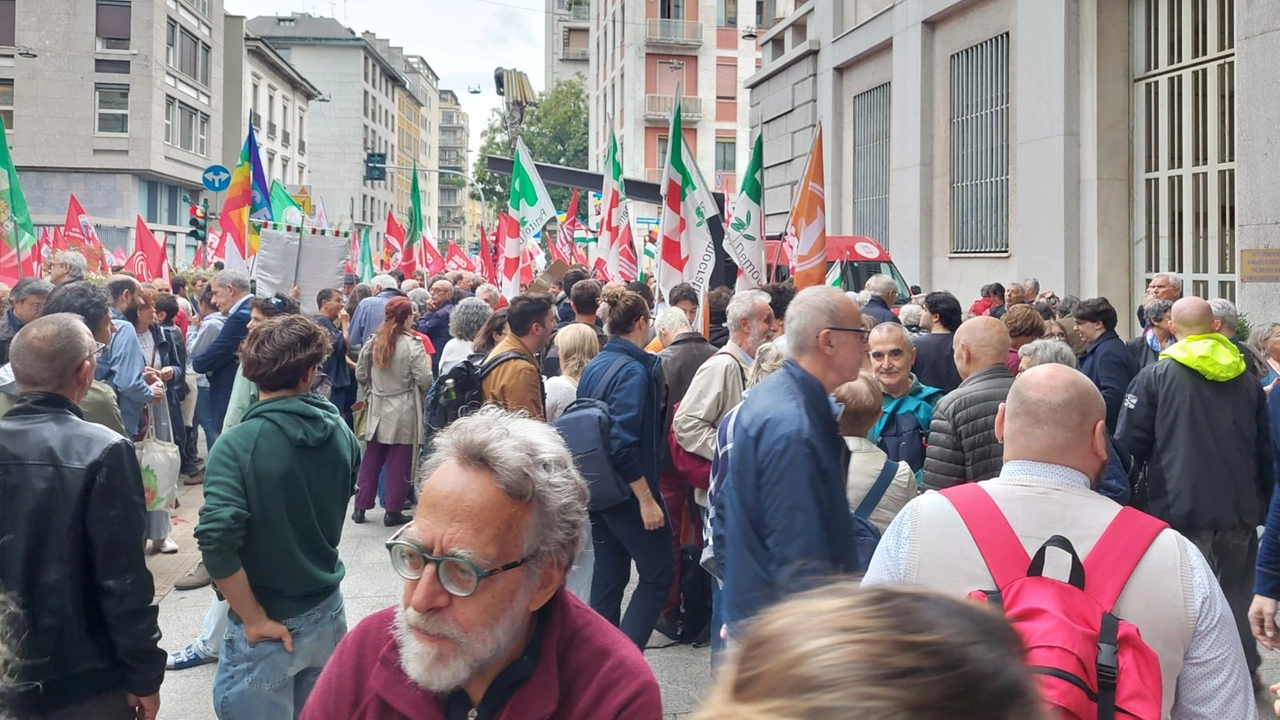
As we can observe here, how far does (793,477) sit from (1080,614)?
132 cm

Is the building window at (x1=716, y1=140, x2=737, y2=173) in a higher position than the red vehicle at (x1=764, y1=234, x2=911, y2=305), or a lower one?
higher

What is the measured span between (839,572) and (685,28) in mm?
53761

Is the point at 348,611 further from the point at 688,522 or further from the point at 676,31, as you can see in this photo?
the point at 676,31

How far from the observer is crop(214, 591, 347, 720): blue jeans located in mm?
3725

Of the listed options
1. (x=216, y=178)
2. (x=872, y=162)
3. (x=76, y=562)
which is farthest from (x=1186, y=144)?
(x=216, y=178)

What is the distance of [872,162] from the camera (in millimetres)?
22891

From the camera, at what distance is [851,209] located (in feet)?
78.6

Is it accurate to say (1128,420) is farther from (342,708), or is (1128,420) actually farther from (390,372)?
(390,372)

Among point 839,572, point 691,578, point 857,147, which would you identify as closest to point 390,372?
point 691,578

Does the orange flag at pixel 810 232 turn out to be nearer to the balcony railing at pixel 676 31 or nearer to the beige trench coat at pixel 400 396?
the beige trench coat at pixel 400 396

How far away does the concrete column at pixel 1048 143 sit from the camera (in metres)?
15.5

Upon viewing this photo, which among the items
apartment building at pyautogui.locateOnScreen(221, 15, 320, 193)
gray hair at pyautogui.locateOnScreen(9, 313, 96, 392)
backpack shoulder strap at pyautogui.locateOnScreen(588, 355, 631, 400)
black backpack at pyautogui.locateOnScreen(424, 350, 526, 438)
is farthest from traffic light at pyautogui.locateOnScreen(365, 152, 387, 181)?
gray hair at pyautogui.locateOnScreen(9, 313, 96, 392)

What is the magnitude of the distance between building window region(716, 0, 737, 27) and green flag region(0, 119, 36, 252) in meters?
48.5

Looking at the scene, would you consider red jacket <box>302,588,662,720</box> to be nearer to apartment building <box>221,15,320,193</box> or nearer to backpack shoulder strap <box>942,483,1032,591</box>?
backpack shoulder strap <box>942,483,1032,591</box>
